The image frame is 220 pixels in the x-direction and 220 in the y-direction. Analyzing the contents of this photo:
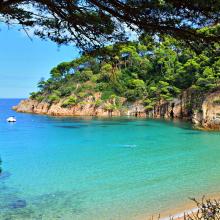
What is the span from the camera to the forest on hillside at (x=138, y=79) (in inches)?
1756

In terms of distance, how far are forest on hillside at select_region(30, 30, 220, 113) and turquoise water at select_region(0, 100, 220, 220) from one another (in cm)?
1799

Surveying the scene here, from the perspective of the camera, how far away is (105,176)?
1516 cm

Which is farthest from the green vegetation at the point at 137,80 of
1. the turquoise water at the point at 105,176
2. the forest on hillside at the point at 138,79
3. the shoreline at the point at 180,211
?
the shoreline at the point at 180,211

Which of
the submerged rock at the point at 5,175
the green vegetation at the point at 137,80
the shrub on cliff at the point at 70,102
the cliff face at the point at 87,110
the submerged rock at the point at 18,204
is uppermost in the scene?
the green vegetation at the point at 137,80

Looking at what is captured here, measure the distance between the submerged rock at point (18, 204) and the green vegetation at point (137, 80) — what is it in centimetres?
3155

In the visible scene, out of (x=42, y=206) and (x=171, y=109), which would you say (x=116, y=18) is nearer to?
(x=42, y=206)

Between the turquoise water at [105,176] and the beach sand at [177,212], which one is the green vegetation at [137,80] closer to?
the turquoise water at [105,176]

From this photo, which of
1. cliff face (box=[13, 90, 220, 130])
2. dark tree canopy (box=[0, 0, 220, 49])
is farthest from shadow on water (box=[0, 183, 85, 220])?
cliff face (box=[13, 90, 220, 130])

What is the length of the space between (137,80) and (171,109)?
8687 millimetres

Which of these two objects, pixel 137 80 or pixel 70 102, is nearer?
pixel 137 80

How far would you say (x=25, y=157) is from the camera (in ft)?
68.4

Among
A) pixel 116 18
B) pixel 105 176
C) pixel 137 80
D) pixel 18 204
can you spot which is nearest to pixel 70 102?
pixel 137 80

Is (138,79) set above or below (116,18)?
above

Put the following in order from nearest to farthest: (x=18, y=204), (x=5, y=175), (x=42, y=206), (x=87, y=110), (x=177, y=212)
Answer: (x=177, y=212), (x=42, y=206), (x=18, y=204), (x=5, y=175), (x=87, y=110)
